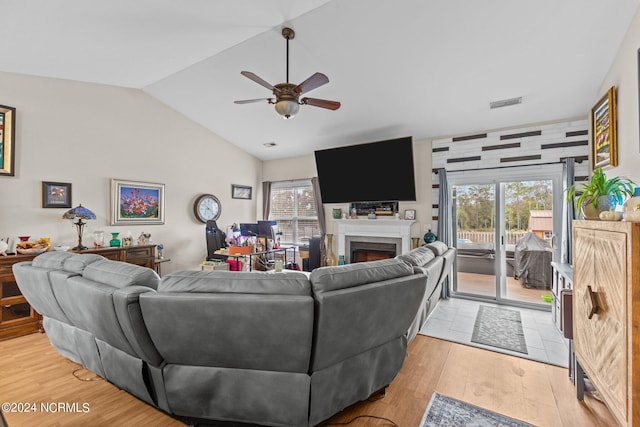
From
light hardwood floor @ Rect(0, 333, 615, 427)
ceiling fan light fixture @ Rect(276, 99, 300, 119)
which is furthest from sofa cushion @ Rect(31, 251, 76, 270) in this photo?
ceiling fan light fixture @ Rect(276, 99, 300, 119)

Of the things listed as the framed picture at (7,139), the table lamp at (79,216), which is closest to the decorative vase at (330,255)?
the table lamp at (79,216)

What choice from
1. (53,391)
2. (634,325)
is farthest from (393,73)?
(53,391)

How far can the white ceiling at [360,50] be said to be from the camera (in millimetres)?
2576

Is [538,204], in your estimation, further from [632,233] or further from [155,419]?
[155,419]

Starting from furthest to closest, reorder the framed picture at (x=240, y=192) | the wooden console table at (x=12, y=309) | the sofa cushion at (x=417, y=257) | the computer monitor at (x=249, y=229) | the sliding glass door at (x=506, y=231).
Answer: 1. the framed picture at (x=240, y=192)
2. the computer monitor at (x=249, y=229)
3. the sliding glass door at (x=506, y=231)
4. the wooden console table at (x=12, y=309)
5. the sofa cushion at (x=417, y=257)

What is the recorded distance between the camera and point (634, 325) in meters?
1.31

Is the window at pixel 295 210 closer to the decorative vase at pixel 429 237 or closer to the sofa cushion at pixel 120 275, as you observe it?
the decorative vase at pixel 429 237

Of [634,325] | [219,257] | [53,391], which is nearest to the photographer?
[634,325]

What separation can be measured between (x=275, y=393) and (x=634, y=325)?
1.79m

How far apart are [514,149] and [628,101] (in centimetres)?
187

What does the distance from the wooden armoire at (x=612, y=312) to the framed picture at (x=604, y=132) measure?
4.70 feet

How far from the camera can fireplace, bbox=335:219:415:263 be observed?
5141 millimetres

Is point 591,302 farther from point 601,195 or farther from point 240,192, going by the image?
point 240,192

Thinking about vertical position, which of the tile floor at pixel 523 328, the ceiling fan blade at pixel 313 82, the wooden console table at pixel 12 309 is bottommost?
the tile floor at pixel 523 328
